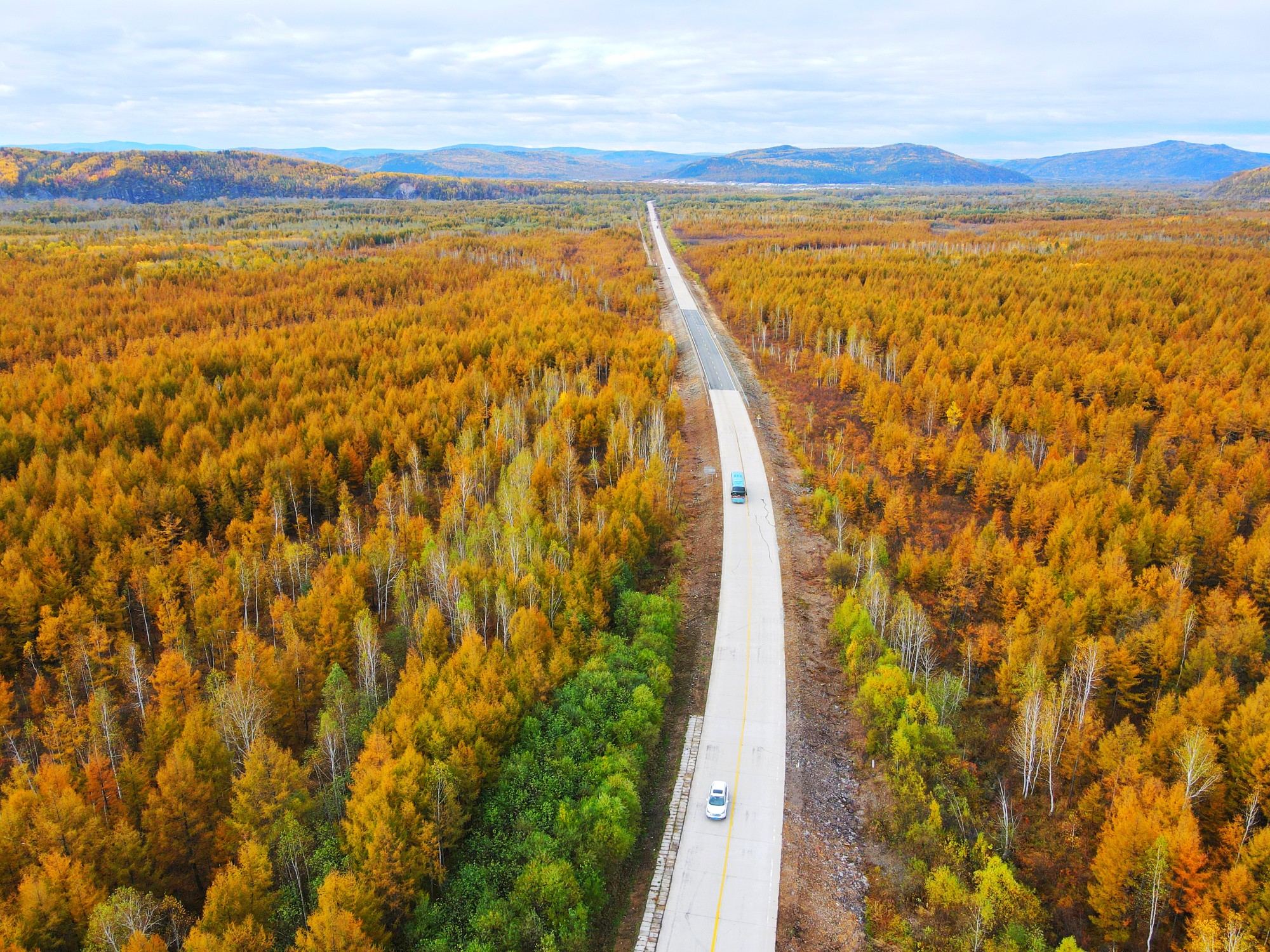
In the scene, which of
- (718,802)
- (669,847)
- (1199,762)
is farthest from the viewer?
(1199,762)

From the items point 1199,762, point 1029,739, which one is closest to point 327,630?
point 1029,739

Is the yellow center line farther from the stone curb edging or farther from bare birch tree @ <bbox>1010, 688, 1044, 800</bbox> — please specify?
bare birch tree @ <bbox>1010, 688, 1044, 800</bbox>

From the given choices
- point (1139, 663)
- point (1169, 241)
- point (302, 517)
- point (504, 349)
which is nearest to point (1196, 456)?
point (1139, 663)

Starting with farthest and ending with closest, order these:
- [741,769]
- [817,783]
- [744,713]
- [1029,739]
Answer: [744,713] → [1029,739] → [741,769] → [817,783]

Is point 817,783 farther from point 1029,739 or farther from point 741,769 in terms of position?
point 1029,739

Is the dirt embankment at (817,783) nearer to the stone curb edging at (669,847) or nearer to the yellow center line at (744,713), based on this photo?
the yellow center line at (744,713)

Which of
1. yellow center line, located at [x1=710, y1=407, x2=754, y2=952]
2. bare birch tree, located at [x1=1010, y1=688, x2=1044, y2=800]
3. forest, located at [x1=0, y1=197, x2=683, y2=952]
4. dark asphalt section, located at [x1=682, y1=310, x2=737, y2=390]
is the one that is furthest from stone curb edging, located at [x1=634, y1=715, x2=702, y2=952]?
dark asphalt section, located at [x1=682, y1=310, x2=737, y2=390]

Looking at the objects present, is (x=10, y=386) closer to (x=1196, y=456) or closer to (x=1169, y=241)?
(x=1196, y=456)
